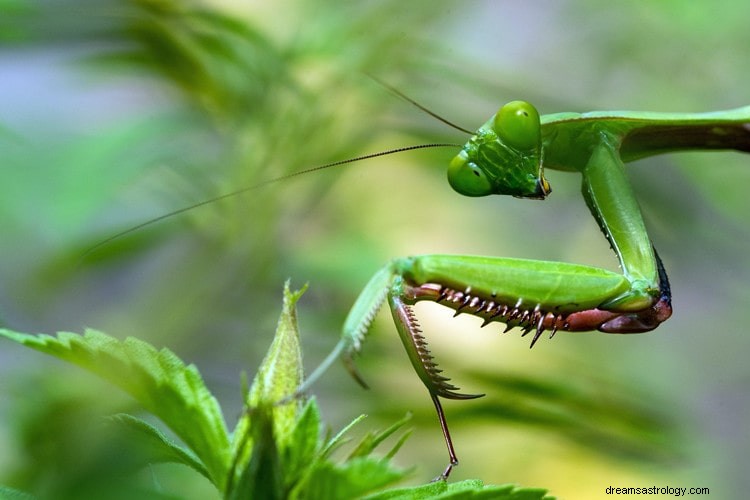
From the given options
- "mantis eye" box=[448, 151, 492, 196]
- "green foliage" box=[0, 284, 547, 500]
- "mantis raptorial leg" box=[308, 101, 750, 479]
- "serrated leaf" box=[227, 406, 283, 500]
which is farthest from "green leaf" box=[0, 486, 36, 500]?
"mantis eye" box=[448, 151, 492, 196]

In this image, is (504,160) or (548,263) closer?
(548,263)

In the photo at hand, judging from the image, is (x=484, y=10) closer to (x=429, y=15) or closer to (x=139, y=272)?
(x=429, y=15)

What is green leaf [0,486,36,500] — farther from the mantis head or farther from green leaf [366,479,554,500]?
the mantis head

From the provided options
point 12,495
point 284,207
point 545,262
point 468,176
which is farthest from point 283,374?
point 284,207

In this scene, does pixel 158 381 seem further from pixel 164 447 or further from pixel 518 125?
pixel 518 125

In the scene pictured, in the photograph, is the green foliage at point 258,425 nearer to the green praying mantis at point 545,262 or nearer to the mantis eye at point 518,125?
the green praying mantis at point 545,262

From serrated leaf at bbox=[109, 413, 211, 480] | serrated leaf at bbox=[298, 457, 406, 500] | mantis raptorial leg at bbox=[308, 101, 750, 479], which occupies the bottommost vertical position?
serrated leaf at bbox=[298, 457, 406, 500]
